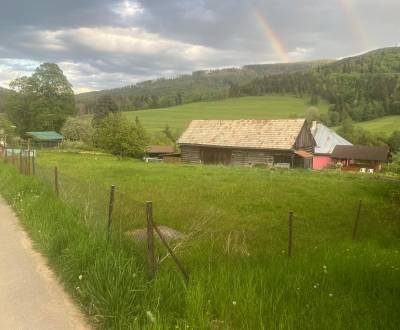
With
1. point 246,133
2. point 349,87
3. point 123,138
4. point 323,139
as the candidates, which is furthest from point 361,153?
point 349,87

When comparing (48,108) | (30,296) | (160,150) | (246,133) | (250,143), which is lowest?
(160,150)

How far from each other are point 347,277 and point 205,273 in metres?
2.08

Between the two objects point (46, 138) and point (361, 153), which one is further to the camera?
point (46, 138)

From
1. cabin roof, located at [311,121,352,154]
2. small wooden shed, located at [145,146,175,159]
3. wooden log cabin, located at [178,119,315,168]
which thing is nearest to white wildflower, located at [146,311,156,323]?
wooden log cabin, located at [178,119,315,168]

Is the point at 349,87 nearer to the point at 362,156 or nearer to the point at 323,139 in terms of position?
the point at 323,139

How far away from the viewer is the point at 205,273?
5.79 metres

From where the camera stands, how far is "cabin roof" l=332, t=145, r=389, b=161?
5384 centimetres

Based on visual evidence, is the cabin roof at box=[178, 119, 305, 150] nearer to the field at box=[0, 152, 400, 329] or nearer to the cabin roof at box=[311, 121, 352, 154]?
the cabin roof at box=[311, 121, 352, 154]

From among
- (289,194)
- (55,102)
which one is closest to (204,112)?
(55,102)

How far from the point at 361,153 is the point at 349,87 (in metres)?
73.2

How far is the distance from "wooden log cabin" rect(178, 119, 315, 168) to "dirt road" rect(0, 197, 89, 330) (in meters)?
29.8

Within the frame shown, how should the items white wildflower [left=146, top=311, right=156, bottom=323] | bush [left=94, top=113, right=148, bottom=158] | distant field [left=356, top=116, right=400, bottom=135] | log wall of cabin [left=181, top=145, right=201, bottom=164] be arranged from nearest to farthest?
white wildflower [left=146, top=311, right=156, bottom=323], log wall of cabin [left=181, top=145, right=201, bottom=164], bush [left=94, top=113, right=148, bottom=158], distant field [left=356, top=116, right=400, bottom=135]

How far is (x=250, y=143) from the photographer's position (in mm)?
37562

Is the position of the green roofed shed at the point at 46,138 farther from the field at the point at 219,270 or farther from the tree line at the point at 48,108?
the field at the point at 219,270
